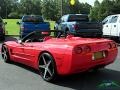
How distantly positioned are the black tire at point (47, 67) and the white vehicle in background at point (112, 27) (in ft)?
33.2

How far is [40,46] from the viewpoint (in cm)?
795

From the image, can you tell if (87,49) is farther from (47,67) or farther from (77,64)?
(47,67)

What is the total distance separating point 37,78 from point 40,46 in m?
0.78

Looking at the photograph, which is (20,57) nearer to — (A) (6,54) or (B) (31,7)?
(A) (6,54)

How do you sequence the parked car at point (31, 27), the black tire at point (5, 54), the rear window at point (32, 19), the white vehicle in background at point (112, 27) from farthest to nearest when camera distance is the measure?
1. the rear window at point (32, 19)
2. the parked car at point (31, 27)
3. the white vehicle in background at point (112, 27)
4. the black tire at point (5, 54)

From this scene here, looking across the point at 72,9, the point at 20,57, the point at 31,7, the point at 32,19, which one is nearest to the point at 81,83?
the point at 20,57

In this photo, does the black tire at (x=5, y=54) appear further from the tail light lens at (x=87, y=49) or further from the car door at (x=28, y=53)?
the tail light lens at (x=87, y=49)

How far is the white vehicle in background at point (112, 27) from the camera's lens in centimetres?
1755

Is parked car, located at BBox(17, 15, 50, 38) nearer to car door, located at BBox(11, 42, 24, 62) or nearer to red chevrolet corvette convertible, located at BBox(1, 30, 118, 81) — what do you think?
car door, located at BBox(11, 42, 24, 62)

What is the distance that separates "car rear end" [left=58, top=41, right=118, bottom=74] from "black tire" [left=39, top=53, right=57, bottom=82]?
1.36 feet

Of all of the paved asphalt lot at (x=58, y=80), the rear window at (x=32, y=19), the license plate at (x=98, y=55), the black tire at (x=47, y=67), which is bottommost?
the paved asphalt lot at (x=58, y=80)

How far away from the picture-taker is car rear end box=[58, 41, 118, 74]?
6.93 meters

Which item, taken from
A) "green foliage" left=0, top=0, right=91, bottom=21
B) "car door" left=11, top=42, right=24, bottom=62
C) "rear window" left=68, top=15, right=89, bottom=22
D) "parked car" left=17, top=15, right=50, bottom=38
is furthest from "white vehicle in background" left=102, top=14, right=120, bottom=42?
"green foliage" left=0, top=0, right=91, bottom=21

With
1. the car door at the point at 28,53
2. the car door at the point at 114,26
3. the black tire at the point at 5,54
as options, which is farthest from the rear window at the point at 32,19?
the car door at the point at 28,53
